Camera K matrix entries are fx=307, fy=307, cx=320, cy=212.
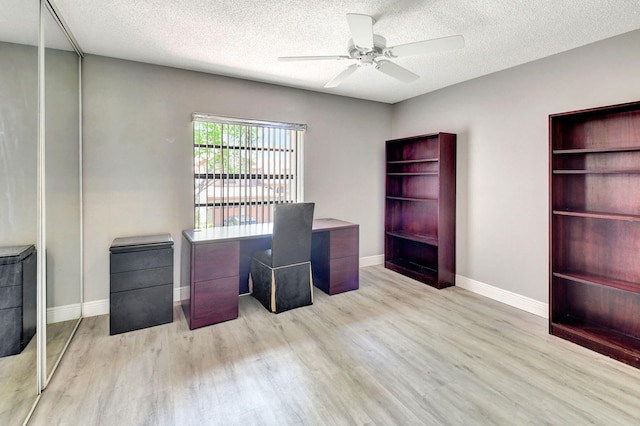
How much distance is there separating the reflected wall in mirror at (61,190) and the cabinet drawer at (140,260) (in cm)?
48

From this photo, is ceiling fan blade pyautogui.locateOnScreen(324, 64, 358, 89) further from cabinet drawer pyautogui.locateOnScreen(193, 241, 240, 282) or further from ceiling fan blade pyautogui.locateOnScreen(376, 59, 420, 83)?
cabinet drawer pyautogui.locateOnScreen(193, 241, 240, 282)

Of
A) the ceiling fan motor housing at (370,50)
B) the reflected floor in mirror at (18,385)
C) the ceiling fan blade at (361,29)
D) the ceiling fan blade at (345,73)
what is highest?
the ceiling fan motor housing at (370,50)

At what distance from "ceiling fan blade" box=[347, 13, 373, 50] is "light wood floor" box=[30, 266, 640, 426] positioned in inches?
92.2

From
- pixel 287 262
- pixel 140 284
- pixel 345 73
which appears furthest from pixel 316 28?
pixel 140 284

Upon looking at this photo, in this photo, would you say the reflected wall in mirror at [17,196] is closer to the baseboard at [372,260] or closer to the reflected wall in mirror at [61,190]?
the reflected wall in mirror at [61,190]

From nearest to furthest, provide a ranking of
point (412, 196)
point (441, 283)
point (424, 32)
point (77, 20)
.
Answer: point (77, 20) → point (424, 32) → point (441, 283) → point (412, 196)

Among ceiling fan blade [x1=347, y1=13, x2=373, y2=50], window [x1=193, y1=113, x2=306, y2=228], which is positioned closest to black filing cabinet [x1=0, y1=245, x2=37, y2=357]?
window [x1=193, y1=113, x2=306, y2=228]

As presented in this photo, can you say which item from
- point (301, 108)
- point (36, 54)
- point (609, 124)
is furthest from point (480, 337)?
point (36, 54)

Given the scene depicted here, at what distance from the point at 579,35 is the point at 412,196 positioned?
251 centimetres

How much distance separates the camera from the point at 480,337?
2.66 meters

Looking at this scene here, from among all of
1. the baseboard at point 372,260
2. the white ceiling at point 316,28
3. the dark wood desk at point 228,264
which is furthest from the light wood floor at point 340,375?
the white ceiling at point 316,28

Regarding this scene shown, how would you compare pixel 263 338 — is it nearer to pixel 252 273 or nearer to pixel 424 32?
pixel 252 273

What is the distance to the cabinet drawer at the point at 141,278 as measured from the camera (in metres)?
2.65

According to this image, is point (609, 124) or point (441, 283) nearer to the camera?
point (609, 124)
